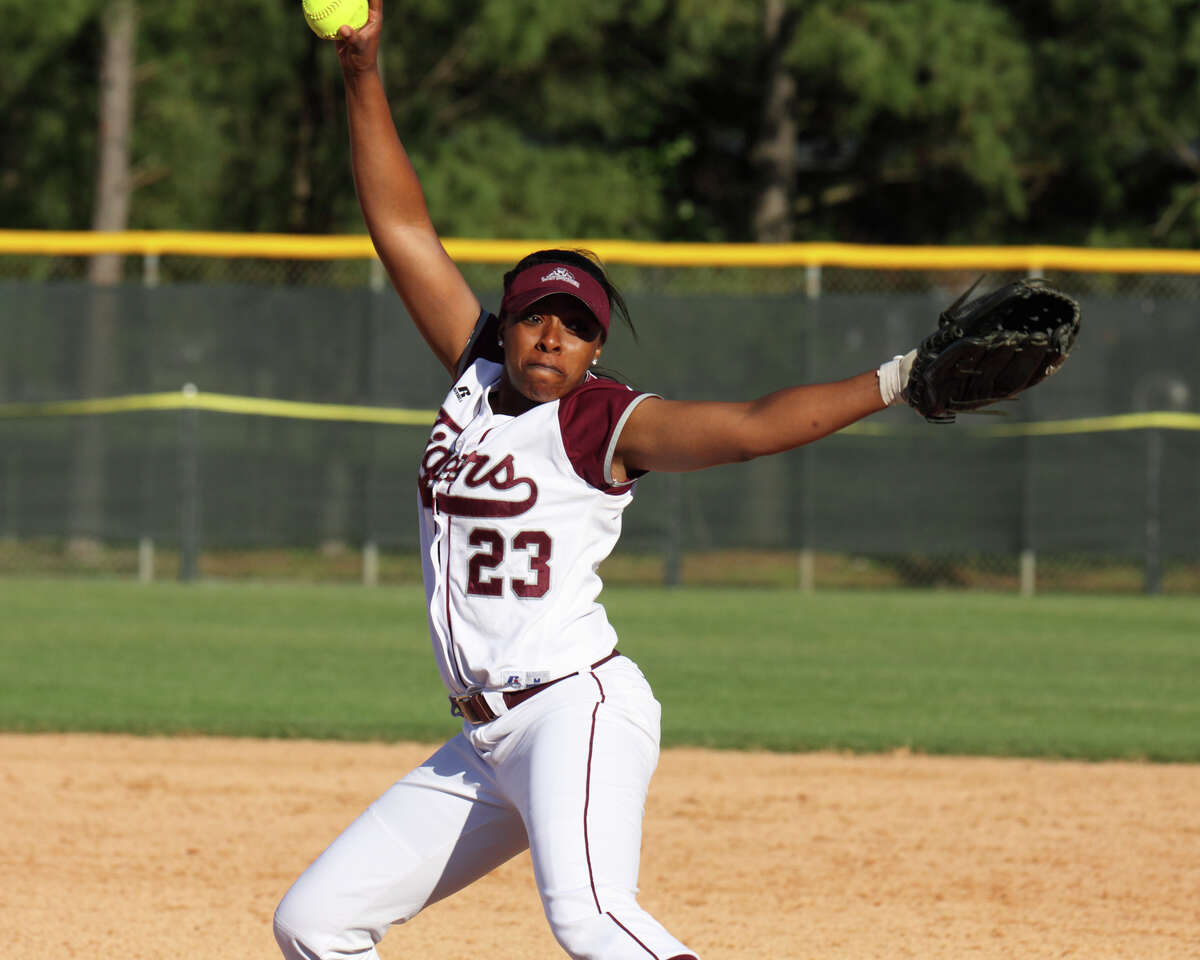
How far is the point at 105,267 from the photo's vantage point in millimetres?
14508

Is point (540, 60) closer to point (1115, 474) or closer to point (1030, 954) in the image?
point (1115, 474)

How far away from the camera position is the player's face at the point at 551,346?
3037 mm

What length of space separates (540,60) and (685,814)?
12855 mm

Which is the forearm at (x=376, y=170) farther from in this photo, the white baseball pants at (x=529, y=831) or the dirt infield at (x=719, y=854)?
the dirt infield at (x=719, y=854)

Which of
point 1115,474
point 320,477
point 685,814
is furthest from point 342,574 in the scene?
point 685,814

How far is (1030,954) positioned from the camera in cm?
441

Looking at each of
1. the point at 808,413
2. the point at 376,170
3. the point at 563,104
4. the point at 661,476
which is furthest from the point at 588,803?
the point at 563,104

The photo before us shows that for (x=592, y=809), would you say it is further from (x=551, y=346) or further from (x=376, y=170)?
(x=376, y=170)

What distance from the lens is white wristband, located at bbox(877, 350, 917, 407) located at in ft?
9.04

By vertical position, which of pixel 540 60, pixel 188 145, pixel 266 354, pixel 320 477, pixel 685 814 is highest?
pixel 540 60

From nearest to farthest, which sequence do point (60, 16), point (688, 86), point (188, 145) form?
point (60, 16) < point (188, 145) < point (688, 86)

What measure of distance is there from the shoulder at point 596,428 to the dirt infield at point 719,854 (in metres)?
1.91

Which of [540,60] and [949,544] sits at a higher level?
[540,60]

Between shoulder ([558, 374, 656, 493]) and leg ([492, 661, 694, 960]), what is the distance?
38cm
